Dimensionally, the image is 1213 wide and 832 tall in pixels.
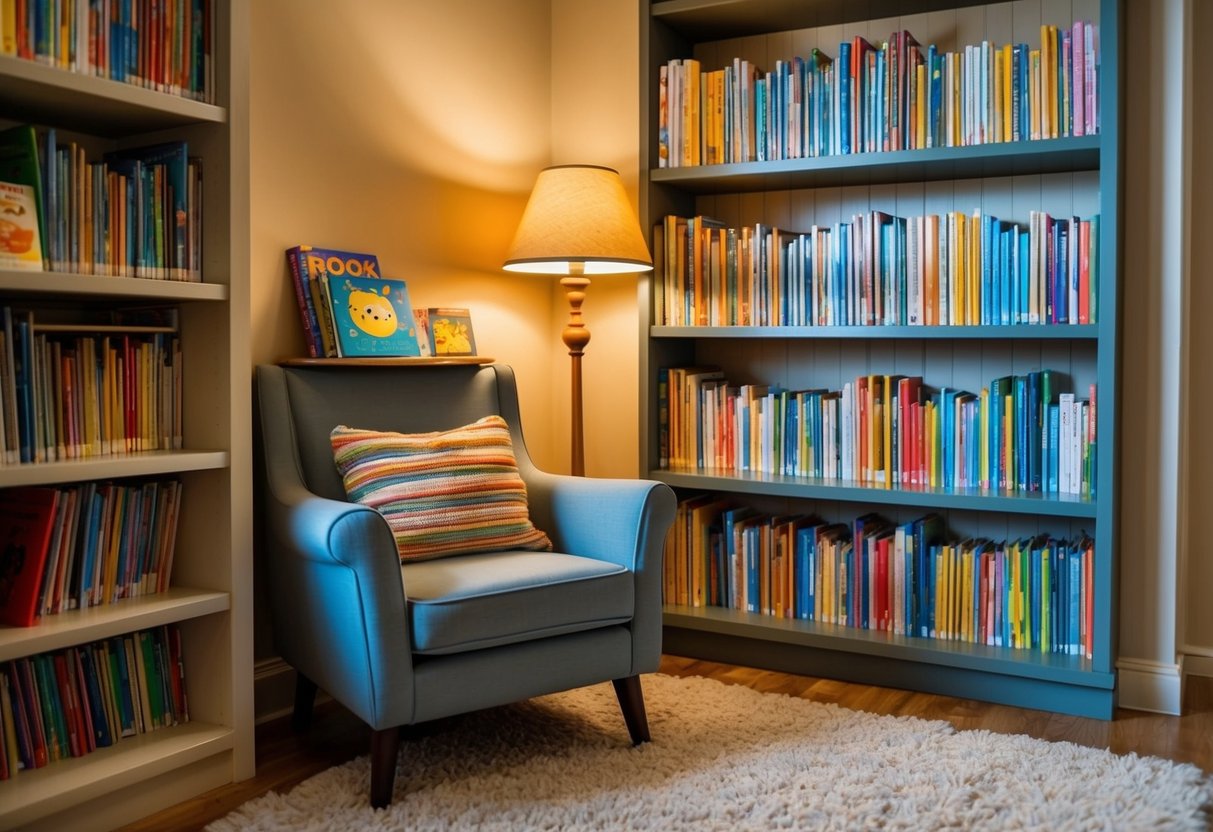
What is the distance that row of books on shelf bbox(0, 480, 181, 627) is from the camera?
2.05 metres

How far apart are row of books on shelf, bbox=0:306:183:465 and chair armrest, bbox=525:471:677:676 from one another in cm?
94

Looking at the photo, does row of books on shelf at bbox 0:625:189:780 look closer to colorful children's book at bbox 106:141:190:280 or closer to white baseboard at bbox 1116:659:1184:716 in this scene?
colorful children's book at bbox 106:141:190:280

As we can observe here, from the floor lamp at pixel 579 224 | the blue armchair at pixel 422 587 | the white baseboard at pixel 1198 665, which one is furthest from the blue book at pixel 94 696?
the white baseboard at pixel 1198 665

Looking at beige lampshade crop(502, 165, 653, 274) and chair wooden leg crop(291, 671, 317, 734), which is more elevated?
beige lampshade crop(502, 165, 653, 274)

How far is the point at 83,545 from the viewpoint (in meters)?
2.16

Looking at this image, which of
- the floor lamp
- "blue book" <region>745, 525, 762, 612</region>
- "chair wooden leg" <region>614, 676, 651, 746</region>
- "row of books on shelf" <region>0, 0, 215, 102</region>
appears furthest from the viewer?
"blue book" <region>745, 525, 762, 612</region>

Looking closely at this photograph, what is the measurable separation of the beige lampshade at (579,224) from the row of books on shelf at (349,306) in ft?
1.26

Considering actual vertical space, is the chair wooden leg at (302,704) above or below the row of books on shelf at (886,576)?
below

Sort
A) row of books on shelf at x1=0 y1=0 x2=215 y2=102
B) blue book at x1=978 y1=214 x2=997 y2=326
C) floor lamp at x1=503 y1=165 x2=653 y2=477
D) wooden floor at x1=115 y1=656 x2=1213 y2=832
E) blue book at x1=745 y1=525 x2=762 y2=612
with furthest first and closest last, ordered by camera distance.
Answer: blue book at x1=745 y1=525 x2=762 y2=612 → floor lamp at x1=503 y1=165 x2=653 y2=477 → blue book at x1=978 y1=214 x2=997 y2=326 → wooden floor at x1=115 y1=656 x2=1213 y2=832 → row of books on shelf at x1=0 y1=0 x2=215 y2=102

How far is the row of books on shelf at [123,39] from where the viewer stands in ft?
6.40

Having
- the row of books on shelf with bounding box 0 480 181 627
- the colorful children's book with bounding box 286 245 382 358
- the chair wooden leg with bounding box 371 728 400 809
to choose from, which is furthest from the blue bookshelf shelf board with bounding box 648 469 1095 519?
the row of books on shelf with bounding box 0 480 181 627

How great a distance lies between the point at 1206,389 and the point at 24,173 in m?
2.93

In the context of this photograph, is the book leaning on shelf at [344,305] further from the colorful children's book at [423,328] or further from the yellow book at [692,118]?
the yellow book at [692,118]

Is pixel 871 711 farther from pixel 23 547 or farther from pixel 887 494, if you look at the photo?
pixel 23 547
